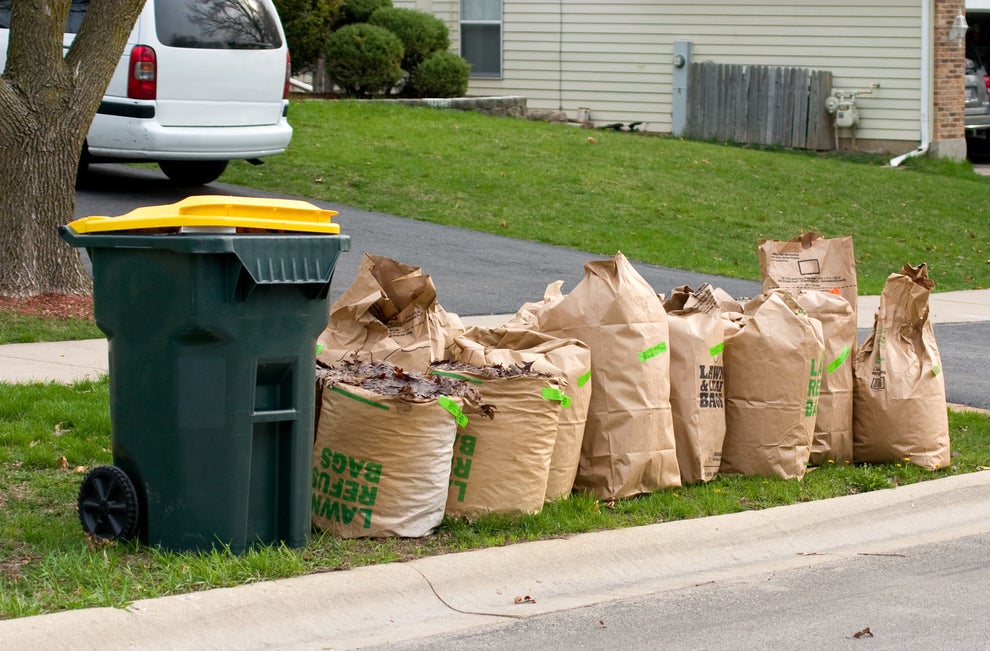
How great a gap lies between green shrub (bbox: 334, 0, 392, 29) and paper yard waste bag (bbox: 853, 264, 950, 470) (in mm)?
16491

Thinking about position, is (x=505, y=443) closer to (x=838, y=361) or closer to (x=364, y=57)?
(x=838, y=361)

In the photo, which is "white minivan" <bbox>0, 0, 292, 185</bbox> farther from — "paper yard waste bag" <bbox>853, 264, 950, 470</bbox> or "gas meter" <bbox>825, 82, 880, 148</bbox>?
"gas meter" <bbox>825, 82, 880, 148</bbox>

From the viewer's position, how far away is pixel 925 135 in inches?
840

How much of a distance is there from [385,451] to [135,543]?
96 centimetres

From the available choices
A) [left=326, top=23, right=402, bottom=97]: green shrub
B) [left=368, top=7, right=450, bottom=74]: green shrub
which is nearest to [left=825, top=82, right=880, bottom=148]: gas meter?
[left=368, top=7, right=450, bottom=74]: green shrub

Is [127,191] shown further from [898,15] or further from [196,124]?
[898,15]

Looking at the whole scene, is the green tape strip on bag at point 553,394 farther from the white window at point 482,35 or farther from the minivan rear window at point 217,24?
the white window at point 482,35

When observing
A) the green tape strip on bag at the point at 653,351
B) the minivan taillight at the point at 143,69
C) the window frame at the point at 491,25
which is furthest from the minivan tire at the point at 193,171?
the window frame at the point at 491,25

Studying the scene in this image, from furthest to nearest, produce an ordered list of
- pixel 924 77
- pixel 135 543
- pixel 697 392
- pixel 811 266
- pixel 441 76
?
1. pixel 441 76
2. pixel 924 77
3. pixel 811 266
4. pixel 697 392
5. pixel 135 543

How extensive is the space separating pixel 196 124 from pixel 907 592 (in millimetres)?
8945

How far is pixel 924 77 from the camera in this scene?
69.6 feet

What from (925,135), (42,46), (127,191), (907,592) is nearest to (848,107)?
(925,135)

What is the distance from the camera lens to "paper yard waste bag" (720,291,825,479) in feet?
19.7

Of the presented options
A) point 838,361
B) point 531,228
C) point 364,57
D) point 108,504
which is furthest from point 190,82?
point 364,57
